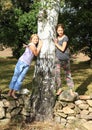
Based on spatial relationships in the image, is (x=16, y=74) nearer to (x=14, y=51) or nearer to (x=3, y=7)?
(x=3, y=7)

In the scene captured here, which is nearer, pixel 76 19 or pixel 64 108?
pixel 64 108

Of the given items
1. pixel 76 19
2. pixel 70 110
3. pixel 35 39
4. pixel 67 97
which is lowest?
pixel 70 110

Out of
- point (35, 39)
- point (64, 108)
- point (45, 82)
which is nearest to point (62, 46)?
point (35, 39)

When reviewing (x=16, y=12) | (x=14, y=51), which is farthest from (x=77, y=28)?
(x=14, y=51)

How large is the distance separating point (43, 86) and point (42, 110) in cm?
69

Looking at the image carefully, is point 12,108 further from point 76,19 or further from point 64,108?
point 76,19

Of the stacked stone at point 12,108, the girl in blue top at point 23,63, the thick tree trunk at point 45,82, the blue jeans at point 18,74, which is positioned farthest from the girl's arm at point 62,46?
the stacked stone at point 12,108

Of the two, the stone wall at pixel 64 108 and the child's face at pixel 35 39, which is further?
the stone wall at pixel 64 108

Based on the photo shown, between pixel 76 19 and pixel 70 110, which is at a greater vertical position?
pixel 76 19

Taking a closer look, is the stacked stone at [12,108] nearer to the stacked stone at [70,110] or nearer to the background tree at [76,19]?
the stacked stone at [70,110]

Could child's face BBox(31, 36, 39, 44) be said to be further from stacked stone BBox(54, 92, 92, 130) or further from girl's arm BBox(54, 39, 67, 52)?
stacked stone BBox(54, 92, 92, 130)

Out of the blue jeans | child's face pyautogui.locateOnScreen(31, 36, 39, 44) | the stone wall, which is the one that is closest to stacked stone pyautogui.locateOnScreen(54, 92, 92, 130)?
the stone wall

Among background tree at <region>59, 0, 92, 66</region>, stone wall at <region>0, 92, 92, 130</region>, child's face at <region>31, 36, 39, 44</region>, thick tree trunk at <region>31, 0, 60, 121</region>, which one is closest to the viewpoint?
child's face at <region>31, 36, 39, 44</region>

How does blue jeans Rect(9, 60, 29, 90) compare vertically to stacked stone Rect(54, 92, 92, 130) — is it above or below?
above
